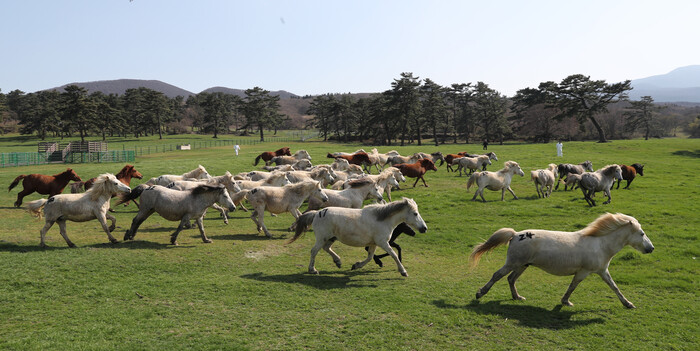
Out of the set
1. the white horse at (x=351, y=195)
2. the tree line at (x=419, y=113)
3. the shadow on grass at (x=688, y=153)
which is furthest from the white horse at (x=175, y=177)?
the tree line at (x=419, y=113)

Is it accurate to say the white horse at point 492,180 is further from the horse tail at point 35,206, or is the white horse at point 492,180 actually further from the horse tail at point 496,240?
the horse tail at point 35,206

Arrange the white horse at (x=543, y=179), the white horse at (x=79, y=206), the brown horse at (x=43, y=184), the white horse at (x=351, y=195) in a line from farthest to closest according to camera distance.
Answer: the white horse at (x=543, y=179) → the brown horse at (x=43, y=184) → the white horse at (x=351, y=195) → the white horse at (x=79, y=206)

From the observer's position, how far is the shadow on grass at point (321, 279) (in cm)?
892

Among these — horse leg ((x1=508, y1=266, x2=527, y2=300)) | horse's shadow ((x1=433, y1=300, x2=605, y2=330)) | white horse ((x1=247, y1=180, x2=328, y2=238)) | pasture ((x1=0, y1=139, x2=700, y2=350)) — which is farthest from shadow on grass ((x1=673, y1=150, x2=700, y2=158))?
horse's shadow ((x1=433, y1=300, x2=605, y2=330))

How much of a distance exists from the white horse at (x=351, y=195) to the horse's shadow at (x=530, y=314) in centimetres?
667

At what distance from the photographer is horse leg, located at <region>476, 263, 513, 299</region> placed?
7.85m

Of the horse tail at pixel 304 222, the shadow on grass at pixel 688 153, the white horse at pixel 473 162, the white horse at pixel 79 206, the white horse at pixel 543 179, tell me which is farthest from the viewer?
the shadow on grass at pixel 688 153

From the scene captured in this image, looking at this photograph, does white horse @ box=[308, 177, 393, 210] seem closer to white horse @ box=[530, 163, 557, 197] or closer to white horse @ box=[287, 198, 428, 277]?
white horse @ box=[287, 198, 428, 277]

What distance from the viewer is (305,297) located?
811 centimetres

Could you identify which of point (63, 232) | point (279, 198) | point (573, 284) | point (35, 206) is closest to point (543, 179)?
point (573, 284)

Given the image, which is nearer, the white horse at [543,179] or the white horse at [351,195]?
the white horse at [351,195]

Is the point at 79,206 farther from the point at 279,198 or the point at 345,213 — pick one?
the point at 345,213

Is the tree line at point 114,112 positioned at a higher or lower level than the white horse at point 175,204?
higher

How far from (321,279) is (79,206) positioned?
293 inches
